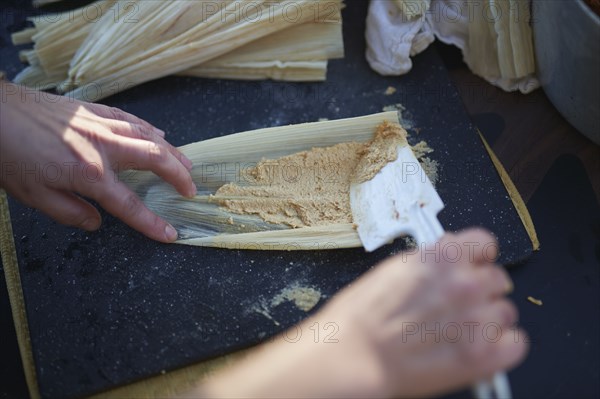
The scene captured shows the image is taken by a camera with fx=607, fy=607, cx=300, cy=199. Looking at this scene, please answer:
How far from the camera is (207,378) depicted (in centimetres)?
111

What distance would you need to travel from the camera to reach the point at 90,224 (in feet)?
3.74

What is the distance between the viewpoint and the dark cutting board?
111 centimetres

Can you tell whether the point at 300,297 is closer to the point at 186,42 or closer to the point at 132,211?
the point at 132,211

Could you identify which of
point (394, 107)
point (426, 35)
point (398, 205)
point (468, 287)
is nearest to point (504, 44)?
point (426, 35)

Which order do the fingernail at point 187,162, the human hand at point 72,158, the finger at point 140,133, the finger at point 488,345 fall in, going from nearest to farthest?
the finger at point 488,345 < the human hand at point 72,158 < the finger at point 140,133 < the fingernail at point 187,162

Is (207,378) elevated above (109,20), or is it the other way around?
(109,20)

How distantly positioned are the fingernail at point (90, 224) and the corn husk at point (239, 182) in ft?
0.42

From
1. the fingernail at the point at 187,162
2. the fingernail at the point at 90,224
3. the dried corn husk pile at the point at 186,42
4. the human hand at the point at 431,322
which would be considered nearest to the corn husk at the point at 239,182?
the fingernail at the point at 187,162

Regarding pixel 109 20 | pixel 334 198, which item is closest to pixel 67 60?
pixel 109 20

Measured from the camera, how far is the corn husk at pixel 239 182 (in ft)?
3.85

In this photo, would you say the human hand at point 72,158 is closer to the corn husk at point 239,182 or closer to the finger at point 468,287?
the corn husk at point 239,182

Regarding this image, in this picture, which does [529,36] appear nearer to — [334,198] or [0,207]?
[334,198]

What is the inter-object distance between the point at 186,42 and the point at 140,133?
13.8 inches

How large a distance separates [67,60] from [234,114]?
0.45m
